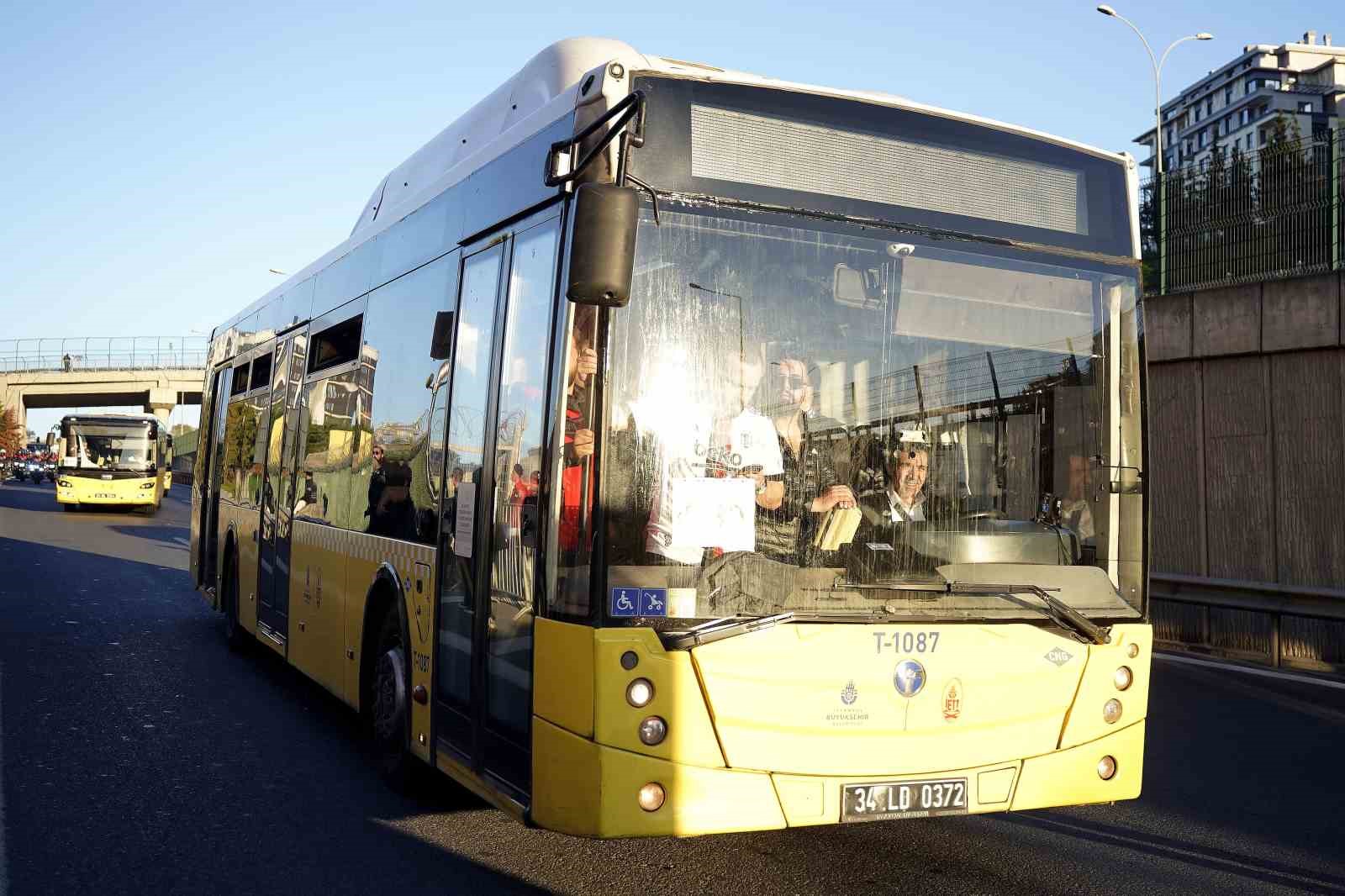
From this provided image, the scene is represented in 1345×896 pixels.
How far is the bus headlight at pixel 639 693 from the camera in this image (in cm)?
461

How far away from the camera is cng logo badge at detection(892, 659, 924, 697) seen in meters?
4.96

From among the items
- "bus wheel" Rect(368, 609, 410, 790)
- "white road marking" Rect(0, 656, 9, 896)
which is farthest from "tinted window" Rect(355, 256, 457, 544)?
"white road marking" Rect(0, 656, 9, 896)

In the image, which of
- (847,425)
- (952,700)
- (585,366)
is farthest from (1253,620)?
(585,366)

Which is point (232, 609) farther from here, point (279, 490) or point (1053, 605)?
point (1053, 605)

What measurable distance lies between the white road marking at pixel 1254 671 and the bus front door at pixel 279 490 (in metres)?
7.96

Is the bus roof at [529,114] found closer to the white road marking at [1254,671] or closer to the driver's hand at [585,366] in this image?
the driver's hand at [585,366]

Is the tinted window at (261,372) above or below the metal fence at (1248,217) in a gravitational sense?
below

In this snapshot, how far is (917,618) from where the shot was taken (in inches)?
197

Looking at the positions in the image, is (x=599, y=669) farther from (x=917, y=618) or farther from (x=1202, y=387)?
(x=1202, y=387)

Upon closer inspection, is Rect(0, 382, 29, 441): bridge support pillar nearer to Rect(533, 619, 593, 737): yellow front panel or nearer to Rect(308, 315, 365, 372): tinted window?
Rect(308, 315, 365, 372): tinted window

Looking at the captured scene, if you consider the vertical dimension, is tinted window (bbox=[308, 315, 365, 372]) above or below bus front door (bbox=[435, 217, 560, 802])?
above

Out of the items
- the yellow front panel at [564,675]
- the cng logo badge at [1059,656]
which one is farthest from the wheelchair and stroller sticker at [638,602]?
the cng logo badge at [1059,656]

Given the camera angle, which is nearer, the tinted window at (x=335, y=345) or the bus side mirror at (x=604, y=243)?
the bus side mirror at (x=604, y=243)

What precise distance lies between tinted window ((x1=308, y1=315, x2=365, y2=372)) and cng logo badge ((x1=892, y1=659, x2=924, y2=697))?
4.35 meters
